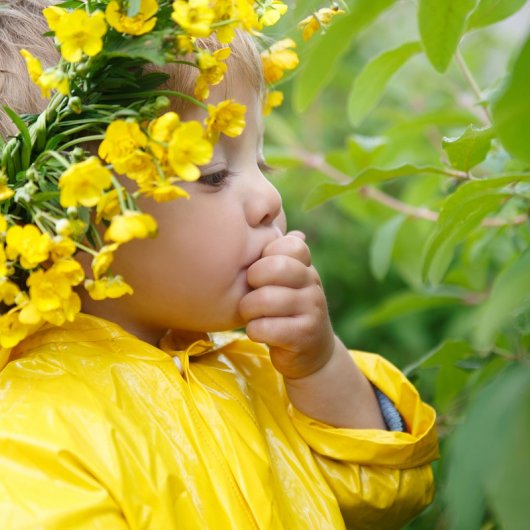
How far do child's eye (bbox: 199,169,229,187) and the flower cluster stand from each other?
0.14m

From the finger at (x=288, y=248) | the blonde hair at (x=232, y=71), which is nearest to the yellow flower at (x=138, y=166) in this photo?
the blonde hair at (x=232, y=71)

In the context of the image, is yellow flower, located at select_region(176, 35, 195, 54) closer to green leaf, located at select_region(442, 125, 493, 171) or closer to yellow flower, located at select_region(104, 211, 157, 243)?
yellow flower, located at select_region(104, 211, 157, 243)

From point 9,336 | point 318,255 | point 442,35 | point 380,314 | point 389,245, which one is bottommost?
point 318,255

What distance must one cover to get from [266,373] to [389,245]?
55 centimetres

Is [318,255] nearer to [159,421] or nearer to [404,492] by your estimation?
[404,492]

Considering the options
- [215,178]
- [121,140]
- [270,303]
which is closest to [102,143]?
[121,140]

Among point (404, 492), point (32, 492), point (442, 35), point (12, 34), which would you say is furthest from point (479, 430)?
point (12, 34)

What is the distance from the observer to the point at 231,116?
3.18 ft

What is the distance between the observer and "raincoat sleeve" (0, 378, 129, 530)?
0.94 meters

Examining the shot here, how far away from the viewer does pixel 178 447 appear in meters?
1.09

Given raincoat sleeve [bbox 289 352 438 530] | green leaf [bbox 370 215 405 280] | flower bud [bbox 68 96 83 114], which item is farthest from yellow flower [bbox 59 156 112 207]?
green leaf [bbox 370 215 405 280]

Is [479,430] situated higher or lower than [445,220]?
higher

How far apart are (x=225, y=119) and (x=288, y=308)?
1.04 feet

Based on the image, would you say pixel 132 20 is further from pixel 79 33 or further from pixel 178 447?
pixel 178 447
